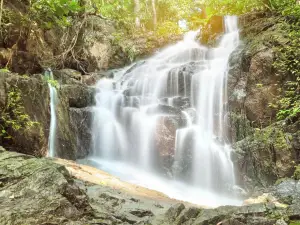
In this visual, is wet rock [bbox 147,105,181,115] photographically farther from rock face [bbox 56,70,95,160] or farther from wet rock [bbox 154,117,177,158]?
rock face [bbox 56,70,95,160]

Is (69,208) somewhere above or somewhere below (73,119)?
below

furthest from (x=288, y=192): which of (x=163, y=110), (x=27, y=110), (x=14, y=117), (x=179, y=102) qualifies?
(x=179, y=102)

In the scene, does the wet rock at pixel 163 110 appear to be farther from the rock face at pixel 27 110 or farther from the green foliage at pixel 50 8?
the green foliage at pixel 50 8

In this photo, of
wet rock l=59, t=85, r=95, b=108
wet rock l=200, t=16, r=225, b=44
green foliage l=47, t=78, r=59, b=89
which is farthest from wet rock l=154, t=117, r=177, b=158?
wet rock l=200, t=16, r=225, b=44

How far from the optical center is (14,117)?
6480mm

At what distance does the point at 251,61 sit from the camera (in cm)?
971

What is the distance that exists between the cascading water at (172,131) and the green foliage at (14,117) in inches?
A: 133

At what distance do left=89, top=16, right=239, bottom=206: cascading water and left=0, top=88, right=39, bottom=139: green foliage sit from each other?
3.39 m

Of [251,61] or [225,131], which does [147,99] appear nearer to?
[225,131]

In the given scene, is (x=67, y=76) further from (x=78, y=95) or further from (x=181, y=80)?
(x=181, y=80)

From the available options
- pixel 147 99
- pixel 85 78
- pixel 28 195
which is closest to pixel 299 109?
pixel 147 99

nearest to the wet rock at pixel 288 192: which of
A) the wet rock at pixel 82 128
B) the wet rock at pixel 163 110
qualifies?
the wet rock at pixel 163 110

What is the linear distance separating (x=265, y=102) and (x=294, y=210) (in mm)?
5990

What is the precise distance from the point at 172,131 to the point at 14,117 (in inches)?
215
